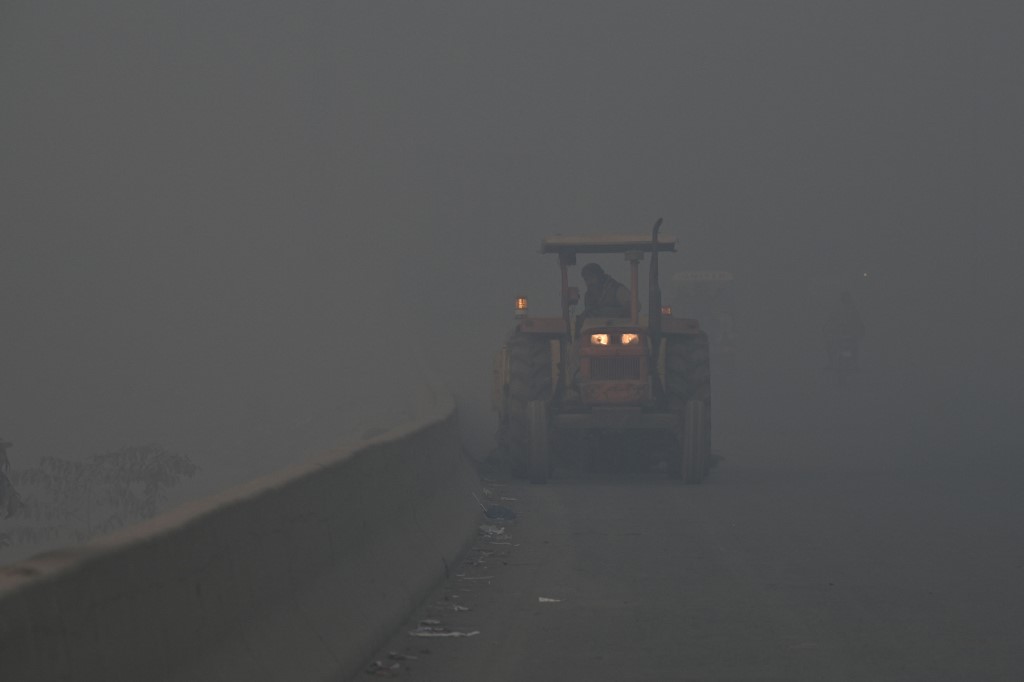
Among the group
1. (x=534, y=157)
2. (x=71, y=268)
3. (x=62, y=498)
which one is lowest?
(x=62, y=498)

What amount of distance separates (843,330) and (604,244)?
2142 cm

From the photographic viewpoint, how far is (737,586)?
1049 cm

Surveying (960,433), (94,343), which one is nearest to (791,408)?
(960,433)

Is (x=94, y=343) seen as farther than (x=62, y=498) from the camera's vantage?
Yes

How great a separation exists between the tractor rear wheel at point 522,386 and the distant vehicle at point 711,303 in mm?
29148

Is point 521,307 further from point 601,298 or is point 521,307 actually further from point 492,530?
point 492,530

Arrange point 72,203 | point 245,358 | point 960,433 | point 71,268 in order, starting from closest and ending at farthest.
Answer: point 960,433, point 245,358, point 71,268, point 72,203

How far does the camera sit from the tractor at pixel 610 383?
1867 centimetres

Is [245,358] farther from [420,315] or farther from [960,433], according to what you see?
[960,433]

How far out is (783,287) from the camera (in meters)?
85.5

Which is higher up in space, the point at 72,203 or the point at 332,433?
the point at 72,203

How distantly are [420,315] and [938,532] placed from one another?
5901 centimetres

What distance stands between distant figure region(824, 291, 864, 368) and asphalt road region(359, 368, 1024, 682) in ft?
66.0

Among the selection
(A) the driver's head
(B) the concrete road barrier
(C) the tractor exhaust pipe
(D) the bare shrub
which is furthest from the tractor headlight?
(D) the bare shrub
